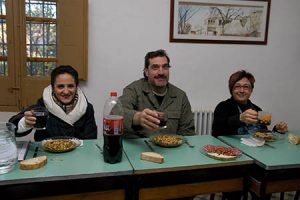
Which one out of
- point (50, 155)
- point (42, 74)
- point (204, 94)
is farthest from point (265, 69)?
point (50, 155)

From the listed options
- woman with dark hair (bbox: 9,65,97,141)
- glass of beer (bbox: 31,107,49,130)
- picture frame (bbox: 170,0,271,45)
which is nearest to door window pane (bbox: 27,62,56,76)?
woman with dark hair (bbox: 9,65,97,141)

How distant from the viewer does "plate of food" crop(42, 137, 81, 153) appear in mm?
1566

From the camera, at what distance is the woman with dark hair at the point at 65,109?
77.7 inches

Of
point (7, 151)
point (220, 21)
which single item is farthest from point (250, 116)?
point (220, 21)

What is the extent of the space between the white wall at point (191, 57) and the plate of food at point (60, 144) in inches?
56.2

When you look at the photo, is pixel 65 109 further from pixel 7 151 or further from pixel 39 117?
pixel 7 151

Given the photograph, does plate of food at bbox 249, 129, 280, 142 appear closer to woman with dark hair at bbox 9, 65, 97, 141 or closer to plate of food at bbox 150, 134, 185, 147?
plate of food at bbox 150, 134, 185, 147

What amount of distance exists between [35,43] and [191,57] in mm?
1664

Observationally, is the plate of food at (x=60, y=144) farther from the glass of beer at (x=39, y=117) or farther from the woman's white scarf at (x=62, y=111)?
the woman's white scarf at (x=62, y=111)

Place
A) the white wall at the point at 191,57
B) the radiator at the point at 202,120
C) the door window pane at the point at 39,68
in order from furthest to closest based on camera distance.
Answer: the radiator at the point at 202,120
the white wall at the point at 191,57
the door window pane at the point at 39,68

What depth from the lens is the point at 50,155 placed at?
1.54m

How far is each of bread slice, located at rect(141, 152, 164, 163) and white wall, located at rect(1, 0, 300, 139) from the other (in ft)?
5.67

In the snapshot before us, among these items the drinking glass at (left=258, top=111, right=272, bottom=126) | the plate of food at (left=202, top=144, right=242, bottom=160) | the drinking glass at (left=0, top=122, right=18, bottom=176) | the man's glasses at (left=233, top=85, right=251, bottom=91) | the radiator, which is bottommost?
the radiator

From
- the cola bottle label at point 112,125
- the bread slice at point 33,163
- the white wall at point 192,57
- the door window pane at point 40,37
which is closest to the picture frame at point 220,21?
the white wall at point 192,57
